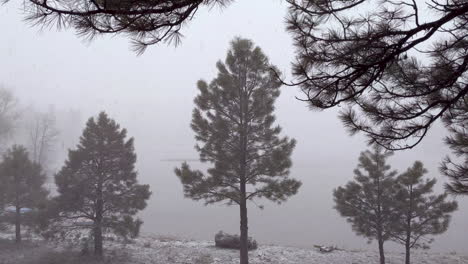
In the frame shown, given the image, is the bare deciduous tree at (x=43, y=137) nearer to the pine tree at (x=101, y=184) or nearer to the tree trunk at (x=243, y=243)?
the pine tree at (x=101, y=184)

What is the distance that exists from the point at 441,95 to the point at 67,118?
7316 cm

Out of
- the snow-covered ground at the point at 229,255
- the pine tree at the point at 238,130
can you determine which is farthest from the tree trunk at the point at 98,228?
the pine tree at the point at 238,130

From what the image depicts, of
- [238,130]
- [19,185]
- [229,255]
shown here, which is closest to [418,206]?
[238,130]

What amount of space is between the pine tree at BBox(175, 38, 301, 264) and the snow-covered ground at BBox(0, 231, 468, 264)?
3.44 meters

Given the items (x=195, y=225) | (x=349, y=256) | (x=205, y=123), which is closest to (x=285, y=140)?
(x=205, y=123)

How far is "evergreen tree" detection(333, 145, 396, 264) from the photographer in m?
12.9

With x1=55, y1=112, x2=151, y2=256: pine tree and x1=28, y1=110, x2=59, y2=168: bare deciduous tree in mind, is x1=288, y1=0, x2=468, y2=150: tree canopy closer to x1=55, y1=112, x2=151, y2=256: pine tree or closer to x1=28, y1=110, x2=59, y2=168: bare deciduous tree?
x1=55, y1=112, x2=151, y2=256: pine tree

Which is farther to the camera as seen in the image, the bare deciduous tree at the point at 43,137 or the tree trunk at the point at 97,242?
the bare deciduous tree at the point at 43,137

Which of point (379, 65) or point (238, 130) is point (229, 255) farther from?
point (379, 65)

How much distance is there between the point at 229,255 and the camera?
15.4m

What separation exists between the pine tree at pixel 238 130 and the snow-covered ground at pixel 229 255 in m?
3.44

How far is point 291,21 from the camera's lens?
3.80 metres

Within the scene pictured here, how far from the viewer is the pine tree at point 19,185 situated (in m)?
16.3

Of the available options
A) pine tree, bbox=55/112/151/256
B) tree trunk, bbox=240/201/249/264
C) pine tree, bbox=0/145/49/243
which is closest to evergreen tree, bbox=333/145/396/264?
tree trunk, bbox=240/201/249/264
